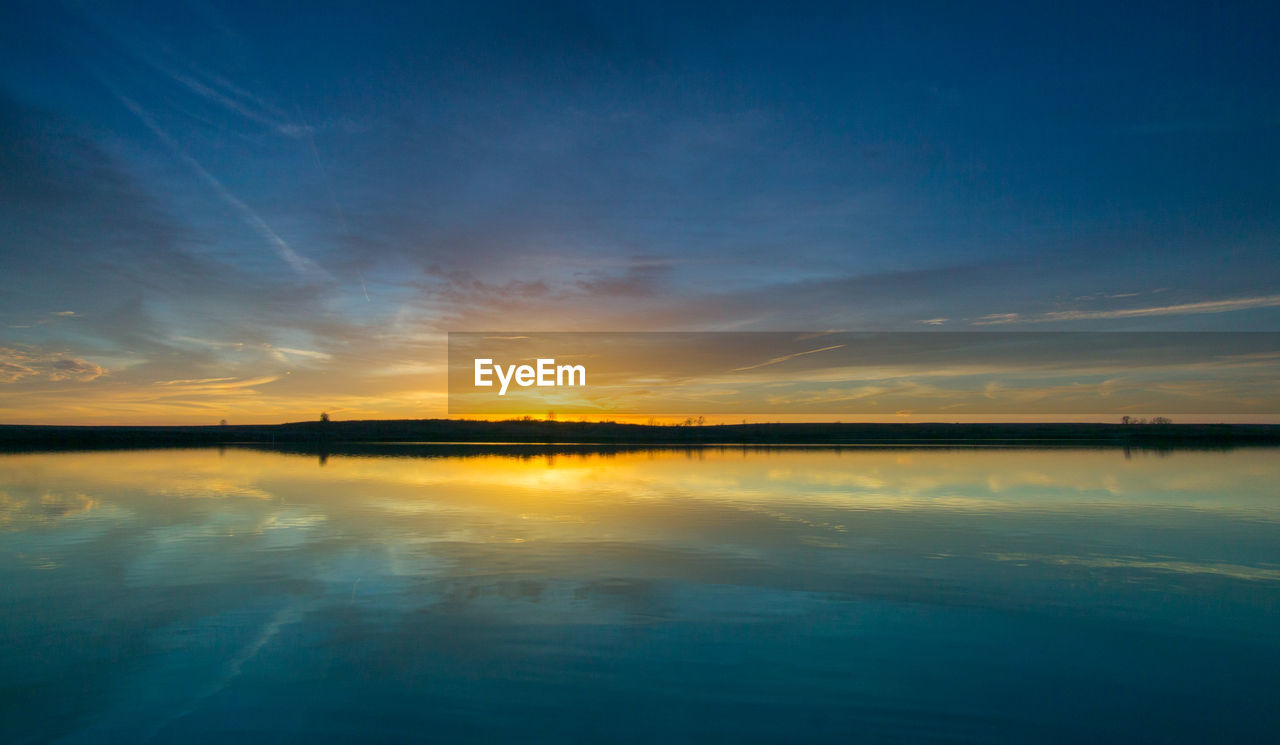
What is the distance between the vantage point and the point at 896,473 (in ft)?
121

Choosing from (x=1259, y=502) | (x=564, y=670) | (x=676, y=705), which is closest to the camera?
(x=676, y=705)

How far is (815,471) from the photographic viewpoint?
127ft

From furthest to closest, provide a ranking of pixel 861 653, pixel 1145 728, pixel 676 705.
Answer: pixel 861 653 → pixel 676 705 → pixel 1145 728

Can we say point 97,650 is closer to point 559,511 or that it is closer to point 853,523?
point 559,511

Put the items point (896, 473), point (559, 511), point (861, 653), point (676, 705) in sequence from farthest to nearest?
point (896, 473), point (559, 511), point (861, 653), point (676, 705)

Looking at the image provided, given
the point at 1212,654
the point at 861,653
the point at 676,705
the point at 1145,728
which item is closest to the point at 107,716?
the point at 676,705

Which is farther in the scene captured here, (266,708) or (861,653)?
(861,653)

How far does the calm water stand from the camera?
7.34 meters

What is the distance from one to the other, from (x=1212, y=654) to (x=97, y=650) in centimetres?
1538

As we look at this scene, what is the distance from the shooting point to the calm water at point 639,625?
24.1 ft

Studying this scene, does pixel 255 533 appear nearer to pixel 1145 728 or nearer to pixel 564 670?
pixel 564 670

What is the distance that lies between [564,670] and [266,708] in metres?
3.40

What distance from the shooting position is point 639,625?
33.8 feet

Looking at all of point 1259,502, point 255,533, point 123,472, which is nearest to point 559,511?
point 255,533
